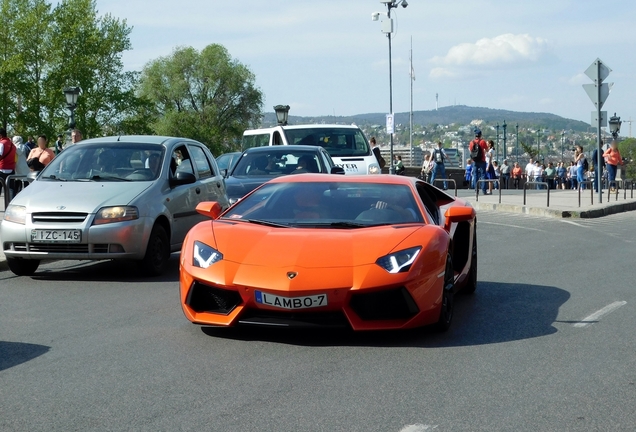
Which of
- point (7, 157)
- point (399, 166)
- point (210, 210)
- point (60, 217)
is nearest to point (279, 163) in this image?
point (60, 217)

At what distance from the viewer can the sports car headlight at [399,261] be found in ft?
23.1

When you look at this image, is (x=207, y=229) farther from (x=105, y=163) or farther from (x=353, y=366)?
(x=105, y=163)

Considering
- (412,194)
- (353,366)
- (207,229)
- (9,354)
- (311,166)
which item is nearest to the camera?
(353,366)

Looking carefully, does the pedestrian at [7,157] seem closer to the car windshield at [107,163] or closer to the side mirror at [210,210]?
the car windshield at [107,163]

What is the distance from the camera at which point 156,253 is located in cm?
1153

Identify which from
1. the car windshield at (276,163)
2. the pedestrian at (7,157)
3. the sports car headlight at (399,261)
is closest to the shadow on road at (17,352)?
the sports car headlight at (399,261)

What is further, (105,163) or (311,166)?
(311,166)

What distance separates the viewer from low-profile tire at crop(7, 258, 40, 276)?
11.4m

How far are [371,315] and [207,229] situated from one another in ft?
4.94

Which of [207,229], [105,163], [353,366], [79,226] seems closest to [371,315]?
[353,366]

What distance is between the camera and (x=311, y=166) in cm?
1727

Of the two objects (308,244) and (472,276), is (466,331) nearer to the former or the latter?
(308,244)

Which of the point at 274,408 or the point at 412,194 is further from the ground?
the point at 412,194

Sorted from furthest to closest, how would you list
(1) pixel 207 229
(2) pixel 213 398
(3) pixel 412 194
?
(3) pixel 412 194, (1) pixel 207 229, (2) pixel 213 398
